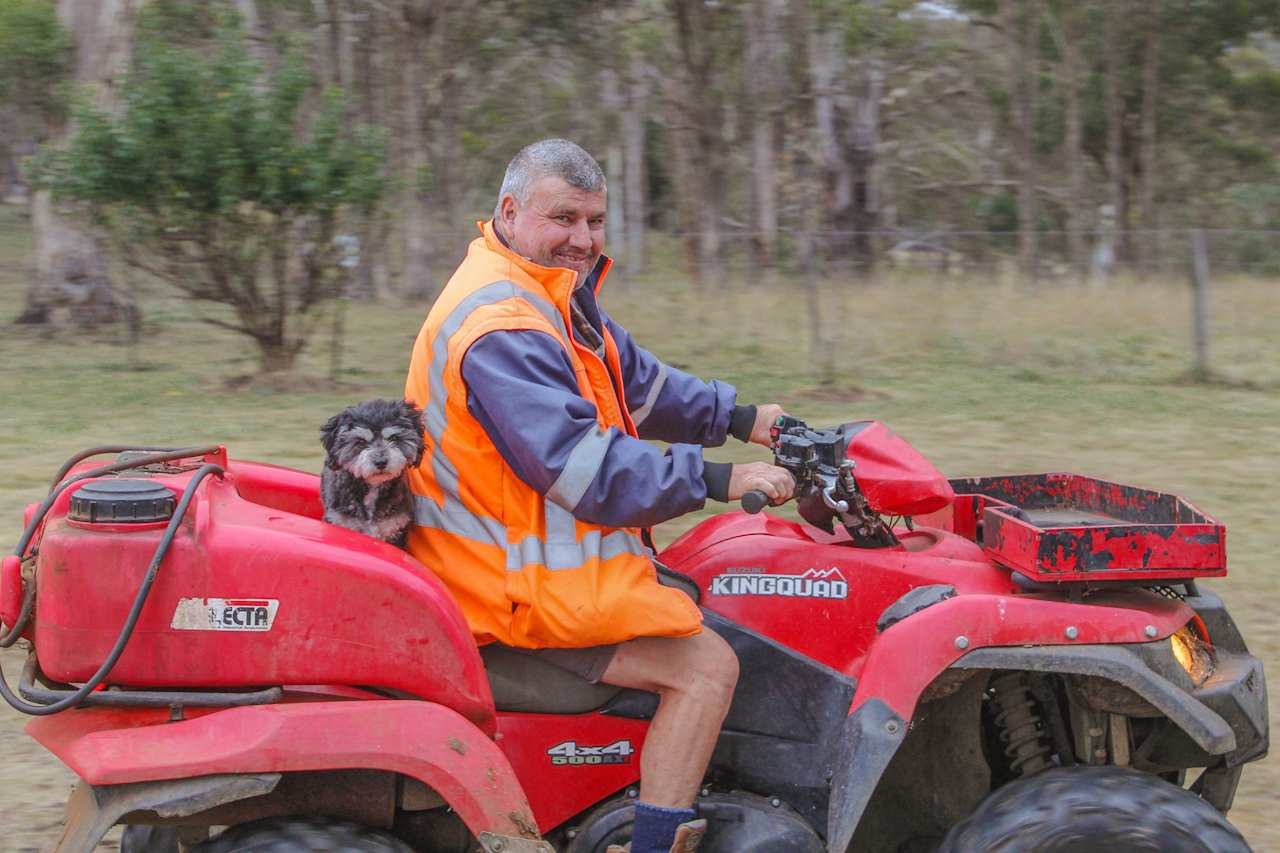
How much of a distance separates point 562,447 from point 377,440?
380 mm

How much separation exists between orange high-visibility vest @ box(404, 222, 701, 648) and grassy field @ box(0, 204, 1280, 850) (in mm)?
4313

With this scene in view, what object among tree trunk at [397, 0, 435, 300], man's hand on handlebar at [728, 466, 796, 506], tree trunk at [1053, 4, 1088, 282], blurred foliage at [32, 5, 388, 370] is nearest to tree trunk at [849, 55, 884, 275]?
tree trunk at [1053, 4, 1088, 282]

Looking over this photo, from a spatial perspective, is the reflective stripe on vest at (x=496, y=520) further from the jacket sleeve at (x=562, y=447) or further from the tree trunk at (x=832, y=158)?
the tree trunk at (x=832, y=158)

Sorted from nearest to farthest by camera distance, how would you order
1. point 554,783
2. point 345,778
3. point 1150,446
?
1. point 345,778
2. point 554,783
3. point 1150,446

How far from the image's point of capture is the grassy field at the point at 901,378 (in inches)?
376

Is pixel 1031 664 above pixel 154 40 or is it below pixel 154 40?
below

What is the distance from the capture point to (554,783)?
3.17m

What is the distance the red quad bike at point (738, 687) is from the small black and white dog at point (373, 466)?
69 millimetres

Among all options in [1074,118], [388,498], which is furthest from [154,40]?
[1074,118]

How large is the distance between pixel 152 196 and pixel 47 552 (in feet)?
33.5

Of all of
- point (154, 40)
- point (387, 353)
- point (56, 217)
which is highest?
point (154, 40)

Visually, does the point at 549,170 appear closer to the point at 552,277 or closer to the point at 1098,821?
the point at 552,277

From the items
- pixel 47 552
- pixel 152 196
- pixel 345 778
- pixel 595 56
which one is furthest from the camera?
pixel 595 56

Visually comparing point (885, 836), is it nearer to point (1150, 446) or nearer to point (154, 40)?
point (1150, 446)
